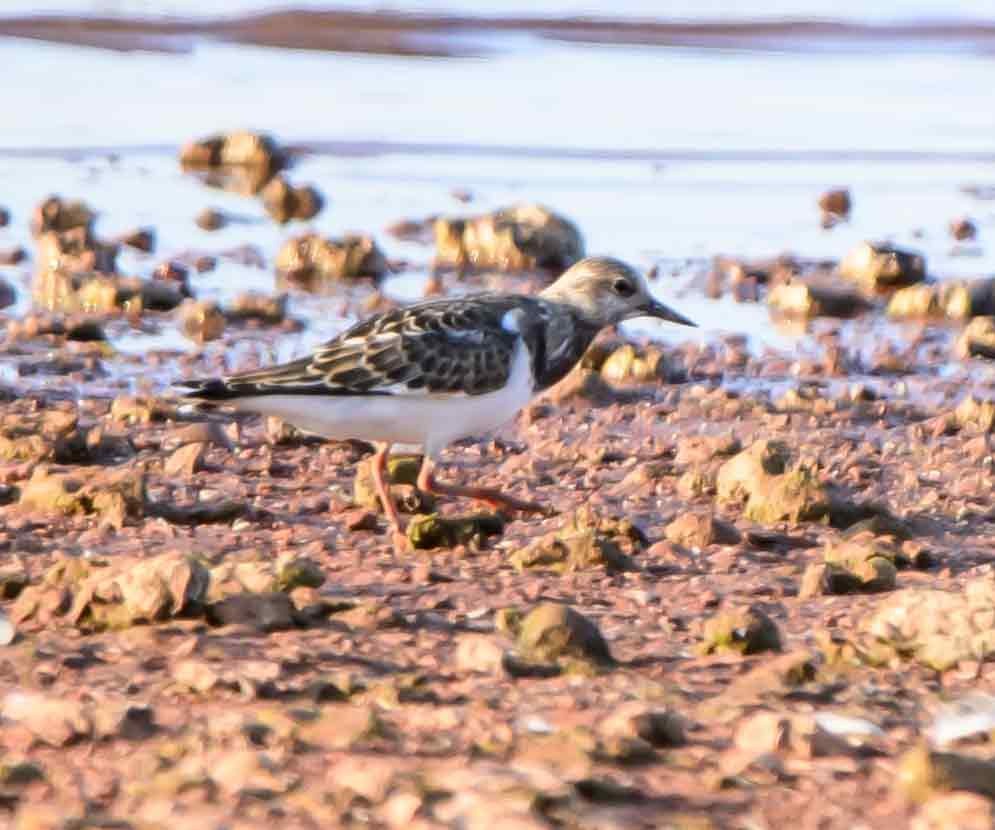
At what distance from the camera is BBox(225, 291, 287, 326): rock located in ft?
31.3

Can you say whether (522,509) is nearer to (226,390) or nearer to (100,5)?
(226,390)

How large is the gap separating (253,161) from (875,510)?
21.9ft

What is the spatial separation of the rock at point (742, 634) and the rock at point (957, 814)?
1.14 m

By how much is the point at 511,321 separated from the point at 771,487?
1.06 metres

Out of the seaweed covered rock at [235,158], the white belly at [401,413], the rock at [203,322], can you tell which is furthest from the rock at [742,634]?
the seaweed covered rock at [235,158]

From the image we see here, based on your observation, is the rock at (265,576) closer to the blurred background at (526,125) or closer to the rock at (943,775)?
the rock at (943,775)

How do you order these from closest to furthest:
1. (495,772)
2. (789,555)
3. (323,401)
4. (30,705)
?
(495,772), (30,705), (789,555), (323,401)

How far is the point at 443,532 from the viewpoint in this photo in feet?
21.0

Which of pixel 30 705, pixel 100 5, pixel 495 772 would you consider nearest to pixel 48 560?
pixel 30 705

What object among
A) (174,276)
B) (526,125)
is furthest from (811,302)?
(526,125)

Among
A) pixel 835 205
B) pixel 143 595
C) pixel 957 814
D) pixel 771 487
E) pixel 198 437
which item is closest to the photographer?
pixel 957 814

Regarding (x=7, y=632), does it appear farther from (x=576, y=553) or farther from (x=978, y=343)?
(x=978, y=343)

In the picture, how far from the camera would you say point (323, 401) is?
273 inches

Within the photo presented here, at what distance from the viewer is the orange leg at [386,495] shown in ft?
21.1
